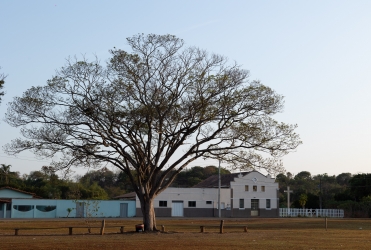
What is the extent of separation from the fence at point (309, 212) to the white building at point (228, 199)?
53.0 inches

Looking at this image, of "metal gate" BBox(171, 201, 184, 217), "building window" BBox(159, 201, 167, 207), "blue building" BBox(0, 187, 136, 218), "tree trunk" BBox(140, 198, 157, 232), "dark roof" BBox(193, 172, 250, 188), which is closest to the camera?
"tree trunk" BBox(140, 198, 157, 232)

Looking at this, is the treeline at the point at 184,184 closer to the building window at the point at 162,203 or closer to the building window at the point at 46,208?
the building window at the point at 46,208

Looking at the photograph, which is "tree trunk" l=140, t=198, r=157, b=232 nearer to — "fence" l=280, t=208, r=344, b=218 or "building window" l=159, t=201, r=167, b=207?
"building window" l=159, t=201, r=167, b=207

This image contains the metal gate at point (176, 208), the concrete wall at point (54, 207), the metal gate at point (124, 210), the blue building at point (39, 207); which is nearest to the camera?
the blue building at point (39, 207)

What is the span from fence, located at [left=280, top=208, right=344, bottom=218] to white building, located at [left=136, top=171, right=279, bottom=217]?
135cm

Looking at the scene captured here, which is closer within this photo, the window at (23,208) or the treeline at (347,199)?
the window at (23,208)

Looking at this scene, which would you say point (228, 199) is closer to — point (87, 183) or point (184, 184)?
point (87, 183)

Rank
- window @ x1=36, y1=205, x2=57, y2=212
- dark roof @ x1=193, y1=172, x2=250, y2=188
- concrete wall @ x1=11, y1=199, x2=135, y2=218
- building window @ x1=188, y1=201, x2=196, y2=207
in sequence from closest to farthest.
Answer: concrete wall @ x1=11, y1=199, x2=135, y2=218 < window @ x1=36, y1=205, x2=57, y2=212 < building window @ x1=188, y1=201, x2=196, y2=207 < dark roof @ x1=193, y1=172, x2=250, y2=188

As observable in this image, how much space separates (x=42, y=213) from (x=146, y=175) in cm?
3606

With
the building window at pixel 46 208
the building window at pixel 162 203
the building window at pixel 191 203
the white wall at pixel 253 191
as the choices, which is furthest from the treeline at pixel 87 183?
A: the white wall at pixel 253 191

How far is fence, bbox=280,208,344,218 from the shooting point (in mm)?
77900

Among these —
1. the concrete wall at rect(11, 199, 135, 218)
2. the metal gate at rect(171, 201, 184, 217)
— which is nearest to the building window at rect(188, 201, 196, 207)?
the metal gate at rect(171, 201, 184, 217)

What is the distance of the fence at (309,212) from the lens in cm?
7790

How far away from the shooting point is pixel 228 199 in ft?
251
